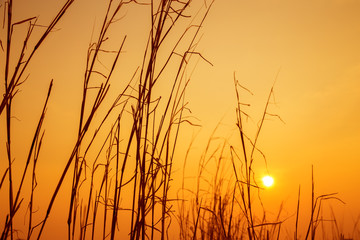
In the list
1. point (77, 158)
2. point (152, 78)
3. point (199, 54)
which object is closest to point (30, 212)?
Answer: point (77, 158)

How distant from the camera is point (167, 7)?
3.28 feet

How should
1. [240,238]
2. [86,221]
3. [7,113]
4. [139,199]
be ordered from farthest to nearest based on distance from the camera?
[240,238]
[86,221]
[139,199]
[7,113]

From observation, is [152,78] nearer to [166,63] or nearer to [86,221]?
[166,63]

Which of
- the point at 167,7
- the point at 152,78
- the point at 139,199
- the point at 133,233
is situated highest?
the point at 167,7

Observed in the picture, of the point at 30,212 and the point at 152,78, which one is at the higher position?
the point at 152,78

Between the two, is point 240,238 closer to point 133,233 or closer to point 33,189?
point 133,233

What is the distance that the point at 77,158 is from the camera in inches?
40.7

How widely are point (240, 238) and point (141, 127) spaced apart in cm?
221

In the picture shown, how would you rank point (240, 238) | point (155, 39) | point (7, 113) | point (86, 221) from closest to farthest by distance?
point (7, 113)
point (155, 39)
point (86, 221)
point (240, 238)

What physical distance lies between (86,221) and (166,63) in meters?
0.73

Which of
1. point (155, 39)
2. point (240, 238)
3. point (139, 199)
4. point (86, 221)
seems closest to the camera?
point (155, 39)

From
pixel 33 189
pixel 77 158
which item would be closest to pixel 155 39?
pixel 77 158

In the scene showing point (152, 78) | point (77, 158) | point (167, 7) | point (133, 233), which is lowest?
point (133, 233)

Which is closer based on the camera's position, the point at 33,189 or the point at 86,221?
the point at 33,189
